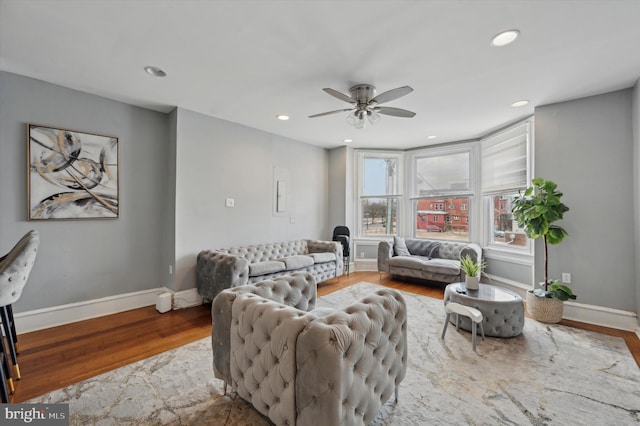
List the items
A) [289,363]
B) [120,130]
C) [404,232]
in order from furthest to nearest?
[404,232] → [120,130] → [289,363]

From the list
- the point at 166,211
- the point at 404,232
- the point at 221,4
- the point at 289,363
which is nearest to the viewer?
the point at 289,363

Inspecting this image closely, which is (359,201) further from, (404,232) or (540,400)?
(540,400)

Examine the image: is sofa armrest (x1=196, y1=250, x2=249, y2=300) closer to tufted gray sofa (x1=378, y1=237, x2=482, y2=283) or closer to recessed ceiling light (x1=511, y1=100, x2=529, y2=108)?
tufted gray sofa (x1=378, y1=237, x2=482, y2=283)

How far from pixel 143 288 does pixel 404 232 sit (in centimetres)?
507

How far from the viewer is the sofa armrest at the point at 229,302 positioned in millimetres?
Result: 1831

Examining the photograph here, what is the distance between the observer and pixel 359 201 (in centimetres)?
627

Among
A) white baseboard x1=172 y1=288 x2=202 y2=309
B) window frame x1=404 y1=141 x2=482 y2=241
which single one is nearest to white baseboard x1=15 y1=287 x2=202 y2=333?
white baseboard x1=172 y1=288 x2=202 y2=309

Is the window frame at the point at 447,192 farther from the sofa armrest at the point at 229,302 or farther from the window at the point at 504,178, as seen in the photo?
the sofa armrest at the point at 229,302

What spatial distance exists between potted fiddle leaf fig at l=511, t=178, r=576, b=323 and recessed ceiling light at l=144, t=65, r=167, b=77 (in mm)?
4580

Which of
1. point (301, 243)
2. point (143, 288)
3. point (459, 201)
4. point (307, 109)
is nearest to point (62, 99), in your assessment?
point (143, 288)

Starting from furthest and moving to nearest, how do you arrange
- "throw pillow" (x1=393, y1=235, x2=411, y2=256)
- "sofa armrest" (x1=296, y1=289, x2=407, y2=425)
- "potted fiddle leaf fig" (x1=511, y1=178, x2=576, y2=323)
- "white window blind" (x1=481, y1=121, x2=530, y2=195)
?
"throw pillow" (x1=393, y1=235, x2=411, y2=256) → "white window blind" (x1=481, y1=121, x2=530, y2=195) → "potted fiddle leaf fig" (x1=511, y1=178, x2=576, y2=323) → "sofa armrest" (x1=296, y1=289, x2=407, y2=425)

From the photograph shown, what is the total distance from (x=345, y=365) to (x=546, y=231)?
3370 mm

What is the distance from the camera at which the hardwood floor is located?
2184 mm

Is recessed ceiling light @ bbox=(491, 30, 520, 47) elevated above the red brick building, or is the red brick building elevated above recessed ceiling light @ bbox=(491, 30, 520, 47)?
recessed ceiling light @ bbox=(491, 30, 520, 47)
